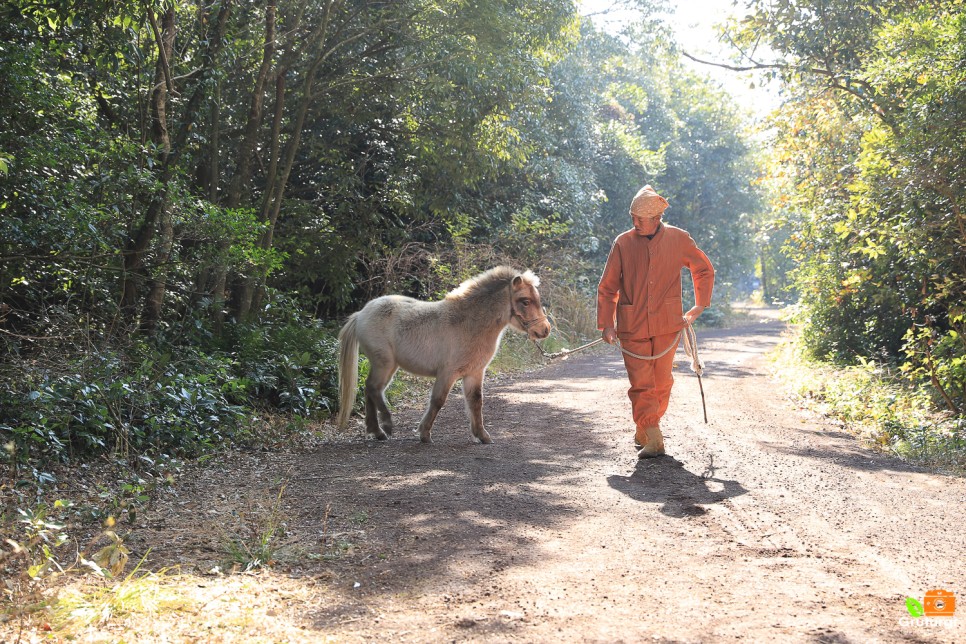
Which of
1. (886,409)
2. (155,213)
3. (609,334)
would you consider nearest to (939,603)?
(609,334)

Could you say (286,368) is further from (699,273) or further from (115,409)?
(699,273)

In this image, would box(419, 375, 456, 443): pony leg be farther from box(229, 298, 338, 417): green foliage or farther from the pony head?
box(229, 298, 338, 417): green foliage

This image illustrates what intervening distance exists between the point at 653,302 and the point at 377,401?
3.10 m

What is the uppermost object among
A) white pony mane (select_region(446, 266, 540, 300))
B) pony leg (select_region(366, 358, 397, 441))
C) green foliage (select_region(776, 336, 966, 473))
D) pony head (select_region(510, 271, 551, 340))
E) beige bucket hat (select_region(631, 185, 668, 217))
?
beige bucket hat (select_region(631, 185, 668, 217))

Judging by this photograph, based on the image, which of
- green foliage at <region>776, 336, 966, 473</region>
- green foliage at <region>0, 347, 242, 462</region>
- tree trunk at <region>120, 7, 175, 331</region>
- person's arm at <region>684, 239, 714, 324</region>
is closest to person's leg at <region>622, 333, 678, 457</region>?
person's arm at <region>684, 239, 714, 324</region>

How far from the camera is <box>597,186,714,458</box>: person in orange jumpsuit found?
7438 mm

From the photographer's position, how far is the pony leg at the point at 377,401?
8695 millimetres

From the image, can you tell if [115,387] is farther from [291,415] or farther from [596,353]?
[596,353]

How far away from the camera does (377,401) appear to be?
8.72m

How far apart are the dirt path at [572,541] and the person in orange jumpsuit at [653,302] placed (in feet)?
1.78

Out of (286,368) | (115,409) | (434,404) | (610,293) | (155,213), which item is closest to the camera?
(115,409)

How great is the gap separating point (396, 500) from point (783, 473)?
3.28 metres

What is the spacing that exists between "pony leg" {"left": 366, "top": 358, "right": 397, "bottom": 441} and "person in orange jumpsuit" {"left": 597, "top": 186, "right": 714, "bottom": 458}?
97.7 inches

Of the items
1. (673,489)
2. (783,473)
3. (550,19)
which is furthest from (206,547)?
(550,19)
